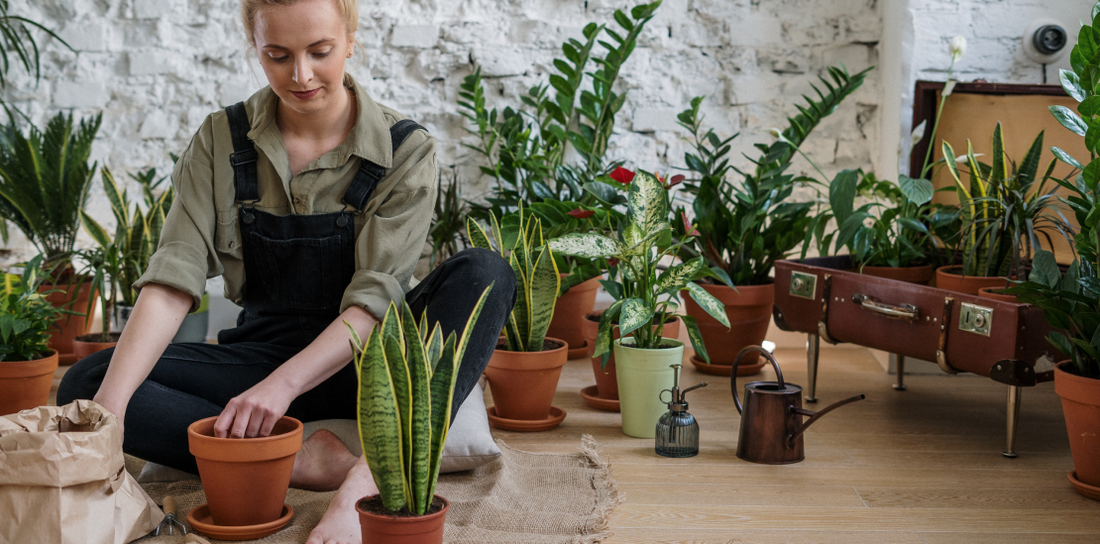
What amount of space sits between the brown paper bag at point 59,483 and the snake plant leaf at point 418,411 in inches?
18.0

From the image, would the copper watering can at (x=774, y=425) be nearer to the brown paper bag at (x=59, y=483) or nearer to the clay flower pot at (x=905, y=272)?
the clay flower pot at (x=905, y=272)

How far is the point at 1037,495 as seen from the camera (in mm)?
1778

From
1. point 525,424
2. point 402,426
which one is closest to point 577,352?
point 525,424

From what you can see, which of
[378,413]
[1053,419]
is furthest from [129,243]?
[1053,419]

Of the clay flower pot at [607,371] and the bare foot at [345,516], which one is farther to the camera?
the clay flower pot at [607,371]

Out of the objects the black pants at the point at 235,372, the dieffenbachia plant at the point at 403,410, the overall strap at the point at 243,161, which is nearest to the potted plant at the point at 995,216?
the black pants at the point at 235,372

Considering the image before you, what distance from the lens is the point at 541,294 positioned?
2.15 meters

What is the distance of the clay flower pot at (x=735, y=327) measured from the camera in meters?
2.79

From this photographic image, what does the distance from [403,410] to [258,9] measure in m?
0.77

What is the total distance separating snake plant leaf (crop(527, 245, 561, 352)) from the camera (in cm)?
210

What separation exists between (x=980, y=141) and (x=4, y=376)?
2.81 meters

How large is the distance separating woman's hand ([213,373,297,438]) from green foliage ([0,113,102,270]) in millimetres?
1779

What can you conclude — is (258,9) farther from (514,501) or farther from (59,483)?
(514,501)

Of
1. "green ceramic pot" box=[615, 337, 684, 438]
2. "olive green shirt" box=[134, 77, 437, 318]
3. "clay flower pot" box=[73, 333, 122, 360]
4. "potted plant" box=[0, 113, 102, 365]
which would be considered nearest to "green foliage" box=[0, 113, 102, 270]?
"potted plant" box=[0, 113, 102, 365]
